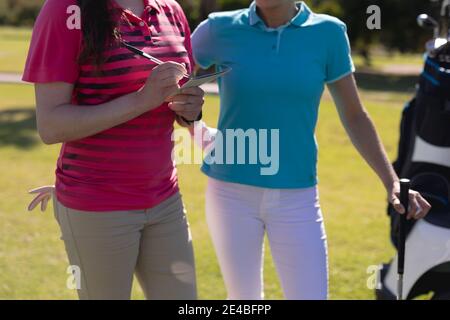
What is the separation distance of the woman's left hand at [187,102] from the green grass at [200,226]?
7.40 feet

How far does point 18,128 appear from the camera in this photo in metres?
11.1

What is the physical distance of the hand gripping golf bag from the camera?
3111 millimetres

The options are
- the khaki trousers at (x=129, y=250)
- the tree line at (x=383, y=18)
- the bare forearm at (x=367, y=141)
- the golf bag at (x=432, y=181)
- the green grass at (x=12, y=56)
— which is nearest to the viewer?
the khaki trousers at (x=129, y=250)

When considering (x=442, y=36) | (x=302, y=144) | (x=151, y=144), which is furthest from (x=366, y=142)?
(x=442, y=36)

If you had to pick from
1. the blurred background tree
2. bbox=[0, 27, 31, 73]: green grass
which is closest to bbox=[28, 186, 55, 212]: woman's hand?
bbox=[0, 27, 31, 73]: green grass

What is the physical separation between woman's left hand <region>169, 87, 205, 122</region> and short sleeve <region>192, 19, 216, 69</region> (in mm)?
542

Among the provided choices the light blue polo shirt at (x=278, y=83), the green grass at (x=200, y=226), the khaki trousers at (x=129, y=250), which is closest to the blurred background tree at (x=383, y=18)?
the green grass at (x=200, y=226)

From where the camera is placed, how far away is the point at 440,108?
3135mm

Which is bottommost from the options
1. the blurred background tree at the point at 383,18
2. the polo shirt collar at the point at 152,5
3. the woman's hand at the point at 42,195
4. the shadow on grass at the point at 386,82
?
the shadow on grass at the point at 386,82

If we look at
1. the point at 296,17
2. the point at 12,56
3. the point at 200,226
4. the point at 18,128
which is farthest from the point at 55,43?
the point at 12,56

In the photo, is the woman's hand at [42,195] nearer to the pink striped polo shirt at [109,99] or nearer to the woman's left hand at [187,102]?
the pink striped polo shirt at [109,99]

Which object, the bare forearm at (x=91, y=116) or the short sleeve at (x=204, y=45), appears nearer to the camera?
the bare forearm at (x=91, y=116)

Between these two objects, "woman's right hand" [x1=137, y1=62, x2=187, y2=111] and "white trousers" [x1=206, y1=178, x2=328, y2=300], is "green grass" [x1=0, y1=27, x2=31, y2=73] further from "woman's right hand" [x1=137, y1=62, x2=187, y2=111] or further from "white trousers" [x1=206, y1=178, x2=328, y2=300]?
"woman's right hand" [x1=137, y1=62, x2=187, y2=111]

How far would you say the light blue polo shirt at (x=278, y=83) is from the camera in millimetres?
2564
